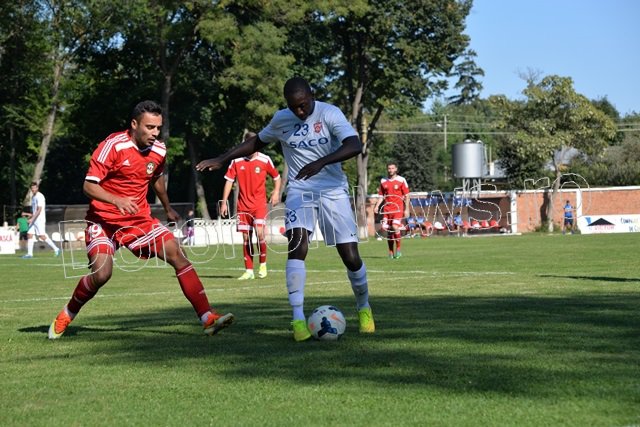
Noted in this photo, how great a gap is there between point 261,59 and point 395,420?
4965cm

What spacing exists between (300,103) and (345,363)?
2.52 metres

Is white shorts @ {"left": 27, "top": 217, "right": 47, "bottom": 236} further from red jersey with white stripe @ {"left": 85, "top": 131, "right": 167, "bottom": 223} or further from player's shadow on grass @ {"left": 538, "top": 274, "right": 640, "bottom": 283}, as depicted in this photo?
red jersey with white stripe @ {"left": 85, "top": 131, "right": 167, "bottom": 223}

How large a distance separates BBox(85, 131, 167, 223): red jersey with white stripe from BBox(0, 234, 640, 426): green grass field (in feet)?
3.63

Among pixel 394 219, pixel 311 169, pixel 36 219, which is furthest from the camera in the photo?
pixel 36 219

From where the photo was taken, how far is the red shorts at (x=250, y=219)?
62.4 feet

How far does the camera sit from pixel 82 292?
983 cm

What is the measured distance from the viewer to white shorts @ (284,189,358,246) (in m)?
9.26

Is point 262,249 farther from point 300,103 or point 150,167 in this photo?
Result: point 300,103

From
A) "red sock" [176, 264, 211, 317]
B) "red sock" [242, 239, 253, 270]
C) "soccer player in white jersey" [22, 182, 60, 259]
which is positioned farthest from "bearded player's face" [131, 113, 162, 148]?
"soccer player in white jersey" [22, 182, 60, 259]

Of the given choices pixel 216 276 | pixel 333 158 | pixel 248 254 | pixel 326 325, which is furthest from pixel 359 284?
pixel 216 276

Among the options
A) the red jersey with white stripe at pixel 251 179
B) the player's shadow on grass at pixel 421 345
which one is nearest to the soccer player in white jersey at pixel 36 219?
the red jersey with white stripe at pixel 251 179

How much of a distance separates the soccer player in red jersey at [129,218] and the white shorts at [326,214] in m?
1.07

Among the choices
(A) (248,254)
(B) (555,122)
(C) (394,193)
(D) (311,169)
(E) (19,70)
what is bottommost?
(A) (248,254)

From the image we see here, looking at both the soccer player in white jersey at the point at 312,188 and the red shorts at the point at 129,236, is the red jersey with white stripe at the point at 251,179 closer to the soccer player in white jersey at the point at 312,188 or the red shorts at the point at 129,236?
the red shorts at the point at 129,236
